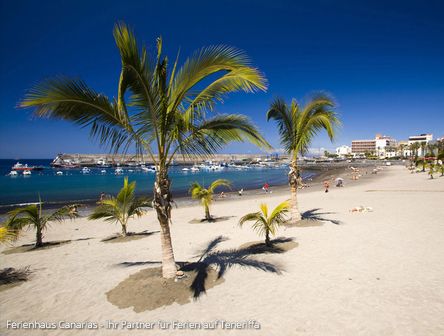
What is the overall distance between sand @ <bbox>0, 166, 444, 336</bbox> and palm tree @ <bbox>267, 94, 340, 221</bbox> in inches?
118

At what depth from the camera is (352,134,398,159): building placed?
494ft

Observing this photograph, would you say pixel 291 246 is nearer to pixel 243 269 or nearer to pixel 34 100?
pixel 243 269

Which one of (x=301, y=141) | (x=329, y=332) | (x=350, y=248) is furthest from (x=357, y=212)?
(x=329, y=332)

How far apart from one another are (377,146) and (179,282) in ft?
631

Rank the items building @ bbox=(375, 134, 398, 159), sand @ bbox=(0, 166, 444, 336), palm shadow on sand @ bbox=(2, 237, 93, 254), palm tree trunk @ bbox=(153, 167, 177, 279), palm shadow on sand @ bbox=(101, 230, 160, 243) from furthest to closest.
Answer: building @ bbox=(375, 134, 398, 159) → palm shadow on sand @ bbox=(101, 230, 160, 243) → palm shadow on sand @ bbox=(2, 237, 93, 254) → palm tree trunk @ bbox=(153, 167, 177, 279) → sand @ bbox=(0, 166, 444, 336)

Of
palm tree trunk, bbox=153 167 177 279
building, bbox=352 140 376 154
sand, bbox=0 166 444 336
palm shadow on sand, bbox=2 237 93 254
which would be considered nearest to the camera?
sand, bbox=0 166 444 336

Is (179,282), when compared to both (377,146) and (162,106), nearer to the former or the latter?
(162,106)

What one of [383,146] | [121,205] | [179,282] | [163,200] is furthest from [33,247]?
[383,146]

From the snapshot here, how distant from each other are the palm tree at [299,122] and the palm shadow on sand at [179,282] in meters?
4.24

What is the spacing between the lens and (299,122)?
9812mm

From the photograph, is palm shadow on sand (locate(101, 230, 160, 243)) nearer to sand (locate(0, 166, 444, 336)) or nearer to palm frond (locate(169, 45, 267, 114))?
sand (locate(0, 166, 444, 336))

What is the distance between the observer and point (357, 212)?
12.4 meters

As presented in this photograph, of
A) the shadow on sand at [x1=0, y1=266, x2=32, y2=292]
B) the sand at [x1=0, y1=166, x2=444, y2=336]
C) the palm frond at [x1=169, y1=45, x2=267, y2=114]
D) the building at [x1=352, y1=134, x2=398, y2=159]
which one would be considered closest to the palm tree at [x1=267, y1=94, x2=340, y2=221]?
the sand at [x1=0, y1=166, x2=444, y2=336]

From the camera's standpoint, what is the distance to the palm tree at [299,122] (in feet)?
31.1
